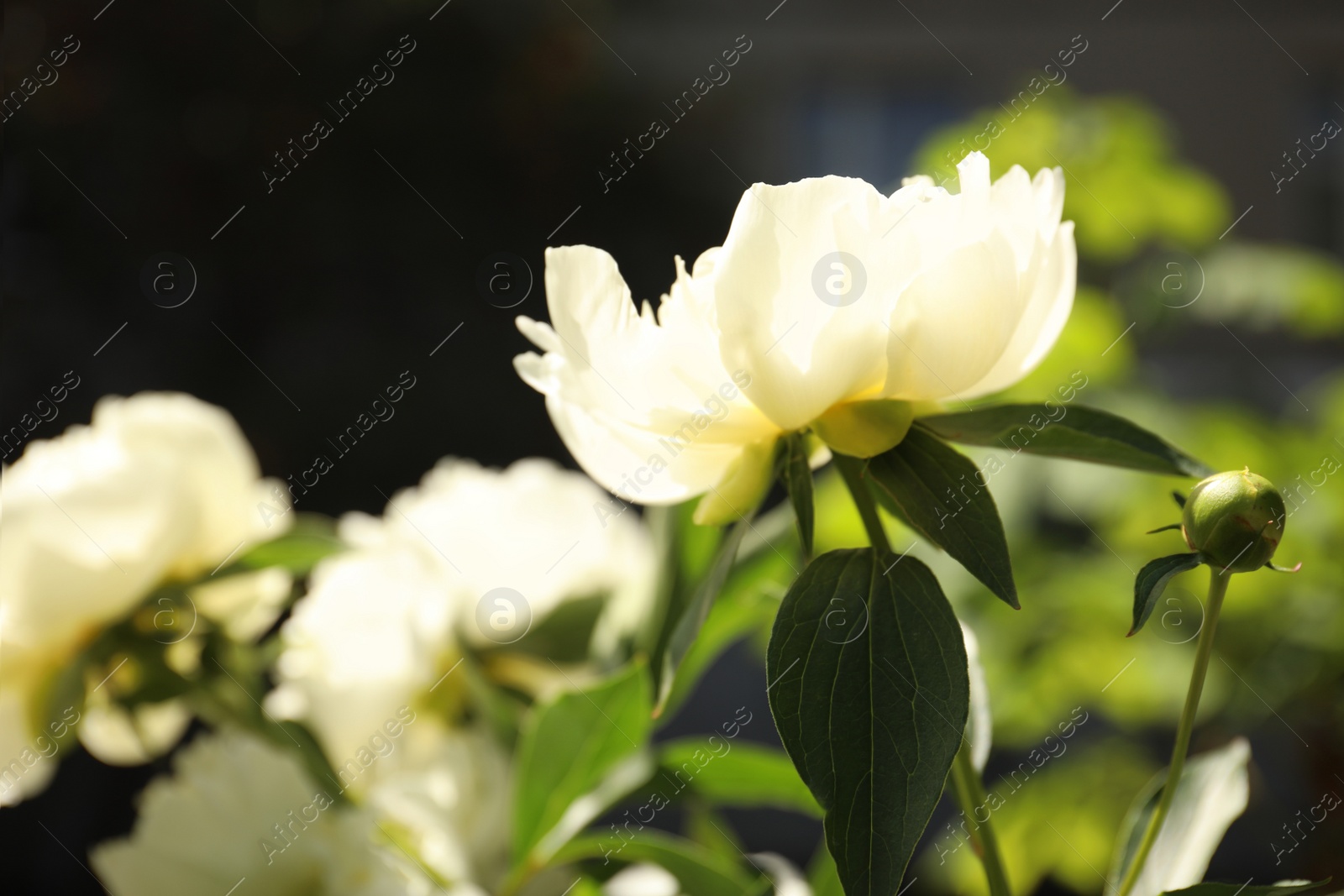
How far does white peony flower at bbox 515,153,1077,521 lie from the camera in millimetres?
228

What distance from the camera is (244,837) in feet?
1.13

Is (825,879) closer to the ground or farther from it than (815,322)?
closer to the ground

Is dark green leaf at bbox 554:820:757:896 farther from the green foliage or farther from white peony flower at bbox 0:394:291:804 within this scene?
white peony flower at bbox 0:394:291:804

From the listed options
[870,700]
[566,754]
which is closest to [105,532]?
[566,754]

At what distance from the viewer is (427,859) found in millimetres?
349

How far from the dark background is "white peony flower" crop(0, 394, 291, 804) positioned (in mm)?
1245

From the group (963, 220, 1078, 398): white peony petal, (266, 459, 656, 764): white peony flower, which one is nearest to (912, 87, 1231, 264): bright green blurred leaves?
(266, 459, 656, 764): white peony flower

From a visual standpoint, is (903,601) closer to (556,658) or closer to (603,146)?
(556,658)

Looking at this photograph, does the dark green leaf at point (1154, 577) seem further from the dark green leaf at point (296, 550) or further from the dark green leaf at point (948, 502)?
the dark green leaf at point (296, 550)

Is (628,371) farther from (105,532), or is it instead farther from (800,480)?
Answer: (105,532)

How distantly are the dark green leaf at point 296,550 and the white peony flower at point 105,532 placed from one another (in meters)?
0.01

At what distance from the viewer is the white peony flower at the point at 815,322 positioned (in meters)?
0.23

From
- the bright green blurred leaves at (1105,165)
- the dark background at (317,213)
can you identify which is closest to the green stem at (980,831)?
the bright green blurred leaves at (1105,165)

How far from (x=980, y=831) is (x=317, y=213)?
2104 millimetres
